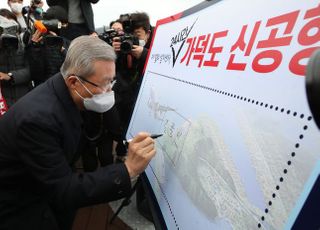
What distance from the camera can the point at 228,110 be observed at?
69 centimetres

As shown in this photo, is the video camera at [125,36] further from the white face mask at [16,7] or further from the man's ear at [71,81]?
the white face mask at [16,7]

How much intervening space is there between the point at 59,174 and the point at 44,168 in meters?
0.05

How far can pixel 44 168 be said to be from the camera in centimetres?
112

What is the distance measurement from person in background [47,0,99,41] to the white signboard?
2.24 metres

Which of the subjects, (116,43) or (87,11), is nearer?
(116,43)

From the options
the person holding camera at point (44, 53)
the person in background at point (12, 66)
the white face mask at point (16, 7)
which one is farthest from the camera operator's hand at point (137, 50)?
the white face mask at point (16, 7)

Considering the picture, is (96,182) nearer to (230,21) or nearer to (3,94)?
(230,21)

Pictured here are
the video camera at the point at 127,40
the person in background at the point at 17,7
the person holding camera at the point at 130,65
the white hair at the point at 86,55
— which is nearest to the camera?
the white hair at the point at 86,55

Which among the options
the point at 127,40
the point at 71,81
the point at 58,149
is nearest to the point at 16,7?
the point at 127,40

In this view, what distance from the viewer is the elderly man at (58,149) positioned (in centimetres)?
112

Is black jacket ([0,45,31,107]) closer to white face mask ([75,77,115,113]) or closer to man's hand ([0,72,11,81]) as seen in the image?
man's hand ([0,72,11,81])

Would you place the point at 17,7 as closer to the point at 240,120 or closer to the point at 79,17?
the point at 79,17

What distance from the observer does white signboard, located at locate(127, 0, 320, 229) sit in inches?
19.8

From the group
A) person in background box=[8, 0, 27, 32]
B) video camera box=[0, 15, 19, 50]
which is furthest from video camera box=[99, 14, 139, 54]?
person in background box=[8, 0, 27, 32]
